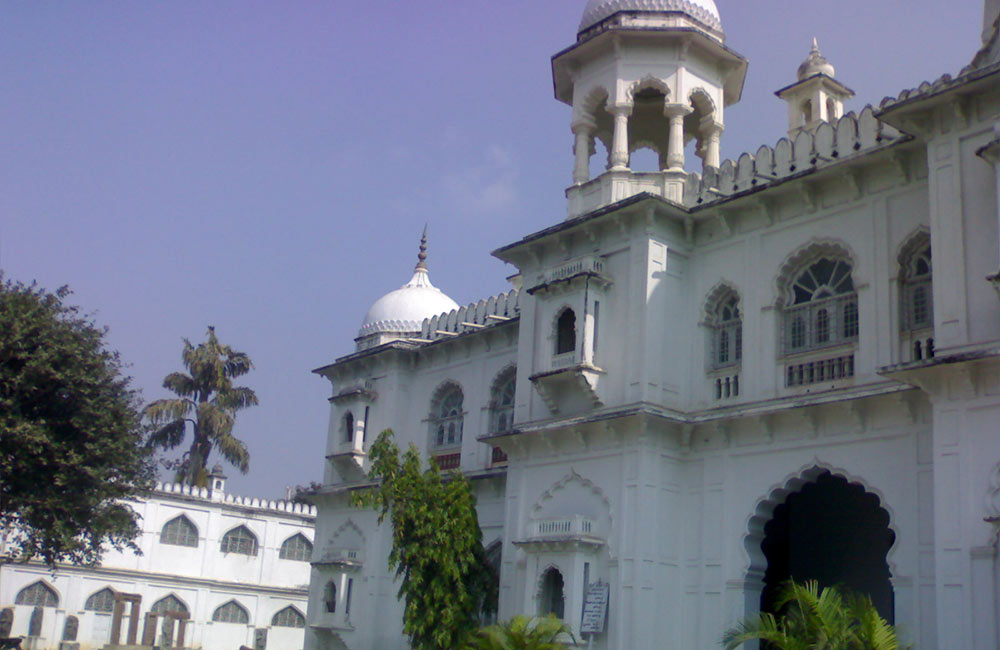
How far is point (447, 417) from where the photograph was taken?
22.4m

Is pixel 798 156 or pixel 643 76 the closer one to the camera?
pixel 798 156

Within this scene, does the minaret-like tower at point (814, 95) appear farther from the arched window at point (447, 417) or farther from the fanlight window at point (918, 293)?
the arched window at point (447, 417)

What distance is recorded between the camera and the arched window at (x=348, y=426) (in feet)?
77.4

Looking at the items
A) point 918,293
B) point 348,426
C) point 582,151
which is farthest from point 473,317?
point 918,293

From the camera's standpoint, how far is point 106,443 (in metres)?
18.9

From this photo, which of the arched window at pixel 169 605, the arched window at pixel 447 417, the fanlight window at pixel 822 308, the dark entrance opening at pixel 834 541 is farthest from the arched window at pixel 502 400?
the arched window at pixel 169 605

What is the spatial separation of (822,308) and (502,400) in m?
7.88

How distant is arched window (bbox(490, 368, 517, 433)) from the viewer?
21.0 metres

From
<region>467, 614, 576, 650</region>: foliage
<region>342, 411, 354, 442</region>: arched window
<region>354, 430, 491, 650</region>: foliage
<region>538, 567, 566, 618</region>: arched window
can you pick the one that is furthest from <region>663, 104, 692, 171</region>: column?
<region>342, 411, 354, 442</region>: arched window

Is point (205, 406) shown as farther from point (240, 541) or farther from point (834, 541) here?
point (834, 541)

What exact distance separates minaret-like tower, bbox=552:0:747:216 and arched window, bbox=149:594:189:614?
22.7 metres

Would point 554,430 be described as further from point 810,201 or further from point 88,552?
point 88,552

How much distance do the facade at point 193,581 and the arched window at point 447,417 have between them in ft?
47.3

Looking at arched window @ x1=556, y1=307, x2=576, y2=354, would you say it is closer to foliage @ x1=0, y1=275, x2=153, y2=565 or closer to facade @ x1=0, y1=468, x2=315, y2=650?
foliage @ x1=0, y1=275, x2=153, y2=565
